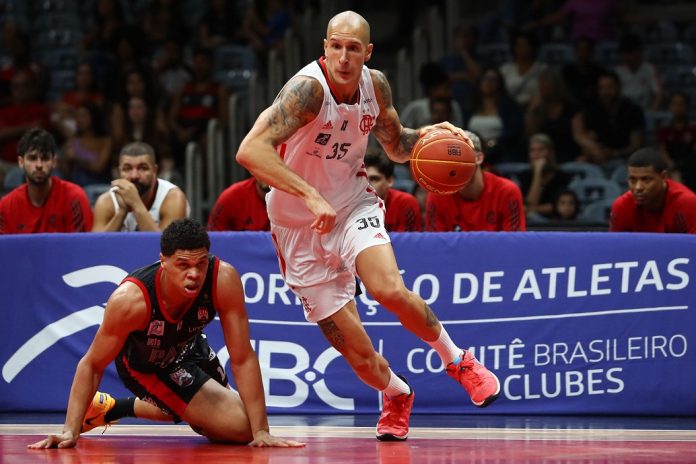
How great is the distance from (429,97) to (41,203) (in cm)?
455

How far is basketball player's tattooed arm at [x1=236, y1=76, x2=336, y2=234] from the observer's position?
6.30 meters

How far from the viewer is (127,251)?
8.67 m

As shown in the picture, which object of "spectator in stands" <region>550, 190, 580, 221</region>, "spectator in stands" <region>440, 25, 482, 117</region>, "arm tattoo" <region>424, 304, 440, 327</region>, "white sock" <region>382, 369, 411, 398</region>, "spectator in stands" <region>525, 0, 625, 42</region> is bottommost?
"white sock" <region>382, 369, 411, 398</region>

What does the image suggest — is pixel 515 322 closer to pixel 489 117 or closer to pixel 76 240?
pixel 76 240

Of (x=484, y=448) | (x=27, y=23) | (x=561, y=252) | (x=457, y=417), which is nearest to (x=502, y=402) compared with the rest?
(x=457, y=417)

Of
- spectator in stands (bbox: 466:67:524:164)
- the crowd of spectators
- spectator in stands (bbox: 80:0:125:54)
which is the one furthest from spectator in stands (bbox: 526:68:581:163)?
spectator in stands (bbox: 80:0:125:54)

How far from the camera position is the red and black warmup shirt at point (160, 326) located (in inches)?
269

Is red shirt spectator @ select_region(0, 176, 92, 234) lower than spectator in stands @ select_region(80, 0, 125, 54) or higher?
lower

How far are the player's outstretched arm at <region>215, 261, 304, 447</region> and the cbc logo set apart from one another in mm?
1730

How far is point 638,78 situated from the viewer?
44.7 ft

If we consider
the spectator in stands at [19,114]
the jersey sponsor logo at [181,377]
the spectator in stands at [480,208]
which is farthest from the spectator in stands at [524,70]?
the jersey sponsor logo at [181,377]

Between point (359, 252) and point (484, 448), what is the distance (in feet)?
3.82

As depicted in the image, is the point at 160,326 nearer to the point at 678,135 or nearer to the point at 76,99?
the point at 678,135

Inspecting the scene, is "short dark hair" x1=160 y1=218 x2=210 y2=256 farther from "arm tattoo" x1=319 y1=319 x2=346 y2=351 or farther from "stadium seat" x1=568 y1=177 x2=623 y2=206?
"stadium seat" x1=568 y1=177 x2=623 y2=206
